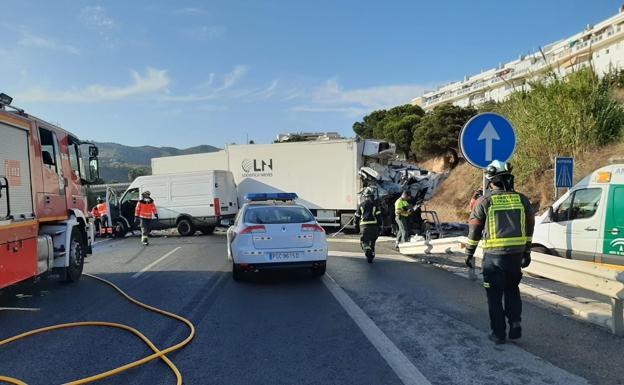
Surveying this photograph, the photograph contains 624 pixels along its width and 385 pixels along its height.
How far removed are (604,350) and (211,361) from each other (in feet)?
12.1

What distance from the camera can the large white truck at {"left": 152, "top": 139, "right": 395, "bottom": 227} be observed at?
61.1ft

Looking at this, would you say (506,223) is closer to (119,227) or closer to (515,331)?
(515,331)

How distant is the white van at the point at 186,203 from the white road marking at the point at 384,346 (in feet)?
39.7

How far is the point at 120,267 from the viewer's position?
34.9 feet

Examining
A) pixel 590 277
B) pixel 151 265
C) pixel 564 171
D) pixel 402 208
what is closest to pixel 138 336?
pixel 590 277

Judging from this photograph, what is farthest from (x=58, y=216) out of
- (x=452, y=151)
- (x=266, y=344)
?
(x=452, y=151)

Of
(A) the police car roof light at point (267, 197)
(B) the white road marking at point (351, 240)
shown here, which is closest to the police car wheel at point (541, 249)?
(A) the police car roof light at point (267, 197)

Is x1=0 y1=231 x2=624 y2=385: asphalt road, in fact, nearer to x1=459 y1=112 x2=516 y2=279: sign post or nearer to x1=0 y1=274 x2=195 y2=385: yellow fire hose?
x1=0 y1=274 x2=195 y2=385: yellow fire hose

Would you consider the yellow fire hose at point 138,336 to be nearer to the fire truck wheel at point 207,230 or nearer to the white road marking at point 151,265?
the white road marking at point 151,265

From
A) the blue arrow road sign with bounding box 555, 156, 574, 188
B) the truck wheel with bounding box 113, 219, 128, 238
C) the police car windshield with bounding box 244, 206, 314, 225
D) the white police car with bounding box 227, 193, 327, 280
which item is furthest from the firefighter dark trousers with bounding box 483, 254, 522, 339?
the truck wheel with bounding box 113, 219, 128, 238

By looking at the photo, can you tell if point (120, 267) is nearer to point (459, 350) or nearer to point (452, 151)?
point (459, 350)

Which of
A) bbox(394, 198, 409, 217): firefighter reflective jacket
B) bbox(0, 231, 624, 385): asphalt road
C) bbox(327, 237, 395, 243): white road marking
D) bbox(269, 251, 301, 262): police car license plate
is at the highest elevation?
bbox(394, 198, 409, 217): firefighter reflective jacket

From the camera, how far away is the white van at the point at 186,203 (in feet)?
60.8

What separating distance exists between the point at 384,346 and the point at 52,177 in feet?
21.1
